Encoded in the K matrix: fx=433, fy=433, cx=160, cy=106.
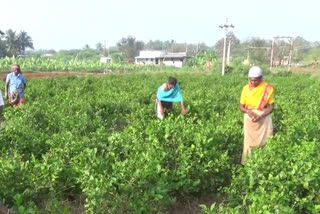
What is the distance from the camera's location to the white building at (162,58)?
75.4 m

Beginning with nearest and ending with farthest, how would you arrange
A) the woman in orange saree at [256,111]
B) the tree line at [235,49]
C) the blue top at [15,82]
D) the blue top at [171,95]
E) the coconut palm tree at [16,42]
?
the woman in orange saree at [256,111] → the blue top at [171,95] → the blue top at [15,82] → the tree line at [235,49] → the coconut palm tree at [16,42]

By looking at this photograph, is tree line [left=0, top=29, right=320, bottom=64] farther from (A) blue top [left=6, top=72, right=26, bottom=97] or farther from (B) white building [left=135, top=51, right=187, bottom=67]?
(A) blue top [left=6, top=72, right=26, bottom=97]

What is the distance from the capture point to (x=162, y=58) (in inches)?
3103

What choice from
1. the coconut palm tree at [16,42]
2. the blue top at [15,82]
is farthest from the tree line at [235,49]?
the blue top at [15,82]

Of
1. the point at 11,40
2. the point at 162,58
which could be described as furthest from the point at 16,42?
the point at 162,58

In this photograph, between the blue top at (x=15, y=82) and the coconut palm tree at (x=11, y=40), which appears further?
the coconut palm tree at (x=11, y=40)

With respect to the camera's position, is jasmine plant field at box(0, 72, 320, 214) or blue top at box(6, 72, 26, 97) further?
blue top at box(6, 72, 26, 97)

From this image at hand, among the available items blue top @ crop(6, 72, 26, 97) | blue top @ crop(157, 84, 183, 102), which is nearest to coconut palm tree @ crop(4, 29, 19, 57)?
blue top @ crop(6, 72, 26, 97)

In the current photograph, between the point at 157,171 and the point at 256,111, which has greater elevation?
the point at 256,111

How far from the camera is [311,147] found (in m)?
4.58

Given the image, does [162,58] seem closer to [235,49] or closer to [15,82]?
[235,49]

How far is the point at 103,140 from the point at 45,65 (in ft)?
136

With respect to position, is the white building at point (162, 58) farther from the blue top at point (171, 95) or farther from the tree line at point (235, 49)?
the blue top at point (171, 95)

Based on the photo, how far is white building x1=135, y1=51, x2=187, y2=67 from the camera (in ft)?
248
